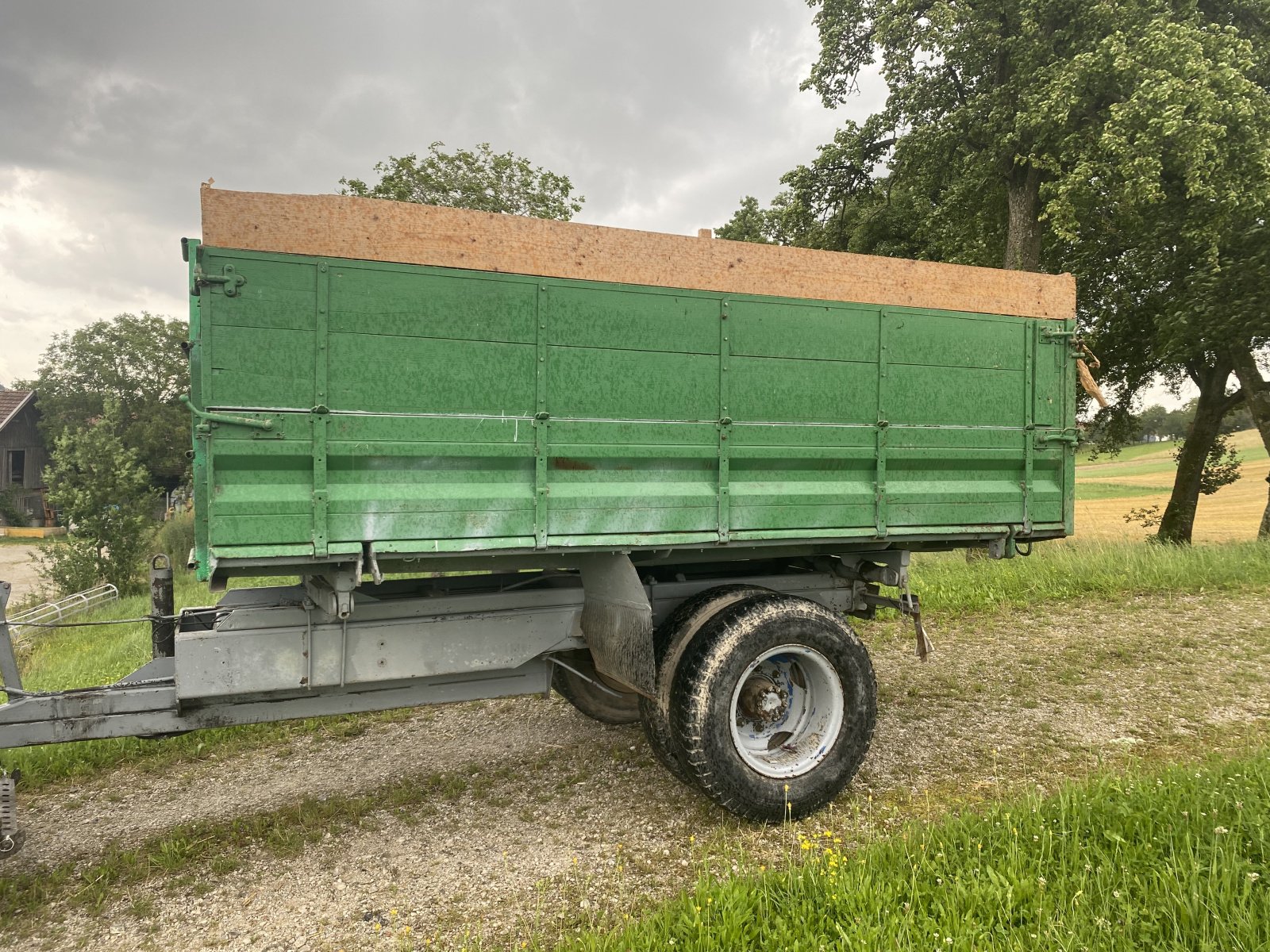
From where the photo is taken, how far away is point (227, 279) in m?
2.74

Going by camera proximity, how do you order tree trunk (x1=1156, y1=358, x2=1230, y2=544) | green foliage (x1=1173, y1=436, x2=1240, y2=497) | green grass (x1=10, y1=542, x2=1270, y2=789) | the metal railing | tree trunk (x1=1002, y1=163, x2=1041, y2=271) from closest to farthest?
green grass (x1=10, y1=542, x2=1270, y2=789), tree trunk (x1=1002, y1=163, x2=1041, y2=271), the metal railing, tree trunk (x1=1156, y1=358, x2=1230, y2=544), green foliage (x1=1173, y1=436, x2=1240, y2=497)

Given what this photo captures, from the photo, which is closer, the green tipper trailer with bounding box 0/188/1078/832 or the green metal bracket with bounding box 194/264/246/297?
the green metal bracket with bounding box 194/264/246/297

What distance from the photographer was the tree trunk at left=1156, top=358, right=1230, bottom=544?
47.1 feet

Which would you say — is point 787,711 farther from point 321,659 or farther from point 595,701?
point 321,659

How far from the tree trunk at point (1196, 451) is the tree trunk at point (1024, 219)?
5351 millimetres

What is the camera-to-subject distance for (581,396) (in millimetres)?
3240

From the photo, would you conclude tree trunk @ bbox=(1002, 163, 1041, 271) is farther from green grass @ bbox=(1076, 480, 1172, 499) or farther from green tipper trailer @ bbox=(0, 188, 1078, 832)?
green grass @ bbox=(1076, 480, 1172, 499)

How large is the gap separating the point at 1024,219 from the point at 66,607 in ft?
58.2

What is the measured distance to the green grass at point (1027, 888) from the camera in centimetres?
233

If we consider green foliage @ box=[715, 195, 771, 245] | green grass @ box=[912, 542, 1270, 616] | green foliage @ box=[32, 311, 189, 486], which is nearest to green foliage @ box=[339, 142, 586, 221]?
green foliage @ box=[715, 195, 771, 245]

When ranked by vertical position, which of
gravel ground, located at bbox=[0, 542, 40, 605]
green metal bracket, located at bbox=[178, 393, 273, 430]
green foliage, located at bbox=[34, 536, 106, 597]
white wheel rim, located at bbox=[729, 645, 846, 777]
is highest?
green metal bracket, located at bbox=[178, 393, 273, 430]

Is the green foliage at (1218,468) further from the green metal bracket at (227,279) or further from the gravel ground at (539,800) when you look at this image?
the green metal bracket at (227,279)

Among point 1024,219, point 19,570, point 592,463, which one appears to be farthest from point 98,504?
point 1024,219

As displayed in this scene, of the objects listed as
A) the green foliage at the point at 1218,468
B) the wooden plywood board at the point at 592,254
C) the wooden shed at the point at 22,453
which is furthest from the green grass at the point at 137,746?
the wooden shed at the point at 22,453
